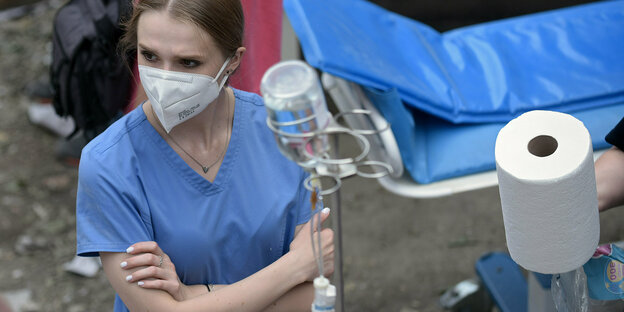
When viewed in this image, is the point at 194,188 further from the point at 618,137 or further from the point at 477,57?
the point at 477,57

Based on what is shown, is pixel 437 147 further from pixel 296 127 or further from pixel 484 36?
pixel 296 127

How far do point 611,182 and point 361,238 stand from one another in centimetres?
167

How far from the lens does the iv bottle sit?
97 cm

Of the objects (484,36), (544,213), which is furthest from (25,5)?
(544,213)

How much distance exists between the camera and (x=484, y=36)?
10.1ft

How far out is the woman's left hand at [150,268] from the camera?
148cm

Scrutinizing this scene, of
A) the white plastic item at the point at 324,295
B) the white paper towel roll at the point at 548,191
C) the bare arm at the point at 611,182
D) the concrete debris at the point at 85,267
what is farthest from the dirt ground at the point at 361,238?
the white plastic item at the point at 324,295

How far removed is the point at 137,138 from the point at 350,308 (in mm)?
1566

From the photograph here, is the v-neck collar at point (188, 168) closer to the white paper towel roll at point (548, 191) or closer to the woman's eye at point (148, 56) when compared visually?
the woman's eye at point (148, 56)

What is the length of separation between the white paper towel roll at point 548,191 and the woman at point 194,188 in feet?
1.47

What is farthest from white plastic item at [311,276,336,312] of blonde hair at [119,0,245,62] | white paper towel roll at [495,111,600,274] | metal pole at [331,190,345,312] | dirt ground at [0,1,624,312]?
dirt ground at [0,1,624,312]

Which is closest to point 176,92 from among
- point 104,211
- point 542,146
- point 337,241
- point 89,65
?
point 104,211

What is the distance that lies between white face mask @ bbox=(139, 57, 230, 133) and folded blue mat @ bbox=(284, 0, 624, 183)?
2.53 feet

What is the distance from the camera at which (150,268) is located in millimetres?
1483
